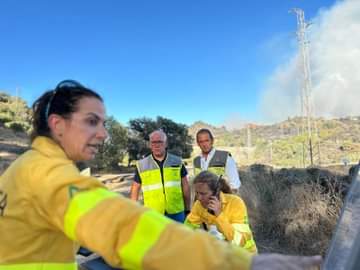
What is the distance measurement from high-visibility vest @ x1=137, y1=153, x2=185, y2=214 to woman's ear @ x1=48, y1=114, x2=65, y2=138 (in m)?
4.70

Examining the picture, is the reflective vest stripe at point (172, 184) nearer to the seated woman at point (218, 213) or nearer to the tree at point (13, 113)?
the seated woman at point (218, 213)

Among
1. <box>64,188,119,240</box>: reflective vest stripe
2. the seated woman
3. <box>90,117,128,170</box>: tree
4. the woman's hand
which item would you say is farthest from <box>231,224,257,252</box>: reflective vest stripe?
<box>90,117,128,170</box>: tree

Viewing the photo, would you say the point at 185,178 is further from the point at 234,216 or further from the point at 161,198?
the point at 234,216

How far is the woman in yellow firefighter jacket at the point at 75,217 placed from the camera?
2.96 feet

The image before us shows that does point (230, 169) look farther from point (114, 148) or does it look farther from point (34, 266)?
point (114, 148)

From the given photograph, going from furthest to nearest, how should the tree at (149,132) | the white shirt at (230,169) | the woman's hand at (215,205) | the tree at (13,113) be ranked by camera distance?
the tree at (13,113) < the tree at (149,132) < the white shirt at (230,169) < the woman's hand at (215,205)

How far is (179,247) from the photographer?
2.92 feet

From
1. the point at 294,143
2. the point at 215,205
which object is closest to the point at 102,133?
the point at 215,205

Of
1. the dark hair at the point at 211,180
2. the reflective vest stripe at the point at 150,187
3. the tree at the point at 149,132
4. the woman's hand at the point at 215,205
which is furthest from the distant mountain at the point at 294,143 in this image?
the woman's hand at the point at 215,205

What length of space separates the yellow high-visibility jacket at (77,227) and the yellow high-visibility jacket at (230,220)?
264cm

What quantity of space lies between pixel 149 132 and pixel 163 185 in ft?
84.7

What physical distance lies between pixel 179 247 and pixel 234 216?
313cm

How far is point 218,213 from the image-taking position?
3922mm

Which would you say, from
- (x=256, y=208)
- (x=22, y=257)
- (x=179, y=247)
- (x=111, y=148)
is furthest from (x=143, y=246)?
(x=111, y=148)
